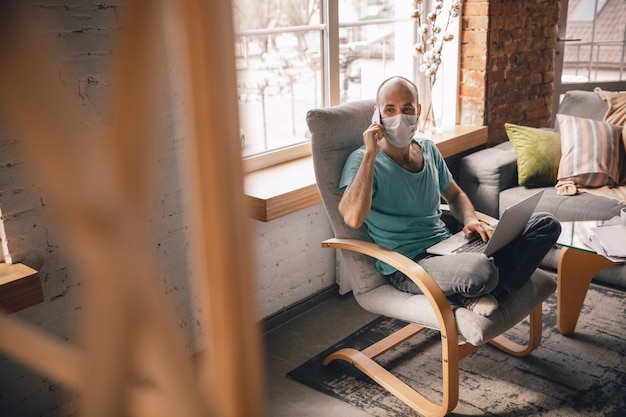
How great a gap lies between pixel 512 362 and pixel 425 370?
358mm

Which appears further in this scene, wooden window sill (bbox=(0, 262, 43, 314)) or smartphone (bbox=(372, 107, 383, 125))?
smartphone (bbox=(372, 107, 383, 125))

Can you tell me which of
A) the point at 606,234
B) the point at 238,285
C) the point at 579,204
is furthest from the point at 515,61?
the point at 238,285

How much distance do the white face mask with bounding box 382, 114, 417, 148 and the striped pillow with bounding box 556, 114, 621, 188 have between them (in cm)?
136

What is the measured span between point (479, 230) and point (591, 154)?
1.27 metres

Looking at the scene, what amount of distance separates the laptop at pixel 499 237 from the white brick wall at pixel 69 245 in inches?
28.8

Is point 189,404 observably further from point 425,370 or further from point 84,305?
point 425,370

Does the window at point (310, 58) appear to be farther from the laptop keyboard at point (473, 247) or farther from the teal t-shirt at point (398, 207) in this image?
the laptop keyboard at point (473, 247)

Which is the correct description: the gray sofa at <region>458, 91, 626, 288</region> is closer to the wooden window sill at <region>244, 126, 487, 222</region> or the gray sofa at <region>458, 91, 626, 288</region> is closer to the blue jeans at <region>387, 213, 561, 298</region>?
the wooden window sill at <region>244, 126, 487, 222</region>

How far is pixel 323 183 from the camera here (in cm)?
227

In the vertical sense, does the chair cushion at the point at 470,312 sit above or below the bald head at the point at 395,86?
below

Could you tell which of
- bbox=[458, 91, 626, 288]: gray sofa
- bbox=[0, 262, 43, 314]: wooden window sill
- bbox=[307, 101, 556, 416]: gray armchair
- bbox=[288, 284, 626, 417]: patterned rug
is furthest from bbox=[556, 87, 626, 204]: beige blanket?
bbox=[0, 262, 43, 314]: wooden window sill

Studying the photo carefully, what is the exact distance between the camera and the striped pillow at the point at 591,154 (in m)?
3.22

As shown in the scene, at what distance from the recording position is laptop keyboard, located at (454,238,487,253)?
2.26 meters

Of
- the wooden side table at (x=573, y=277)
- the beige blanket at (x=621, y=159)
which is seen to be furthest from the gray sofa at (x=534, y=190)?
the wooden side table at (x=573, y=277)
